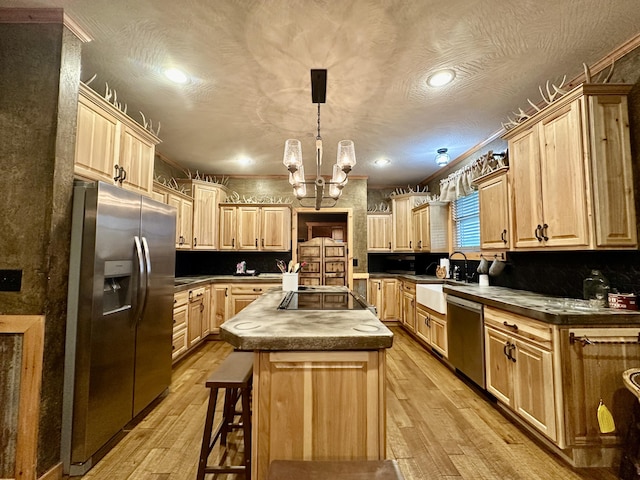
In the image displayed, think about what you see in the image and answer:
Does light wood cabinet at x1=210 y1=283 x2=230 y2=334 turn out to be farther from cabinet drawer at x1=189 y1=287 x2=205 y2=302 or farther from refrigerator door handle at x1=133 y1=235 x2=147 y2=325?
refrigerator door handle at x1=133 y1=235 x2=147 y2=325

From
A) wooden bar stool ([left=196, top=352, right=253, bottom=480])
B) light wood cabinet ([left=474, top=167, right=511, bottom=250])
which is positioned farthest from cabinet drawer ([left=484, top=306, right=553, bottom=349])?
wooden bar stool ([left=196, top=352, right=253, bottom=480])

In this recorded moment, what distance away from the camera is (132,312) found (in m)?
2.04

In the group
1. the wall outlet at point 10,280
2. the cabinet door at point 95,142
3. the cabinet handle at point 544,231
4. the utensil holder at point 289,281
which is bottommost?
the utensil holder at point 289,281

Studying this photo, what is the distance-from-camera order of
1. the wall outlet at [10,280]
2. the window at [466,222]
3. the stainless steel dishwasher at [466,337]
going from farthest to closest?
1. the window at [466,222]
2. the stainless steel dishwasher at [466,337]
3. the wall outlet at [10,280]

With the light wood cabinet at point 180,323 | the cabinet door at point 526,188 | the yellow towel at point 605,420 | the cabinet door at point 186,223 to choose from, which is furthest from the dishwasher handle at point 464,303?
the cabinet door at point 186,223

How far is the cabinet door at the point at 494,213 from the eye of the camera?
106 inches

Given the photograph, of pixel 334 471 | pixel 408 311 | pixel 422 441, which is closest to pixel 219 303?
pixel 408 311

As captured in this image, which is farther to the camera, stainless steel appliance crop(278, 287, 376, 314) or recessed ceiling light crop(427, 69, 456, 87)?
recessed ceiling light crop(427, 69, 456, 87)

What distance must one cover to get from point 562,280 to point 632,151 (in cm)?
108

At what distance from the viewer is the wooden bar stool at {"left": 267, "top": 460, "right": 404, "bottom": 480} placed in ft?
3.11

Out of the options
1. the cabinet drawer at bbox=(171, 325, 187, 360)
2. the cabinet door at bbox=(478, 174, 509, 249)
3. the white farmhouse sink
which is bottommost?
the cabinet drawer at bbox=(171, 325, 187, 360)

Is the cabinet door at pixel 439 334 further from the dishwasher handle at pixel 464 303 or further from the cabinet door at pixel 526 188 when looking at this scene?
the cabinet door at pixel 526 188

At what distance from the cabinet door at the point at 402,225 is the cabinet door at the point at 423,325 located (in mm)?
1576

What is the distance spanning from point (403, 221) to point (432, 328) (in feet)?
7.77
